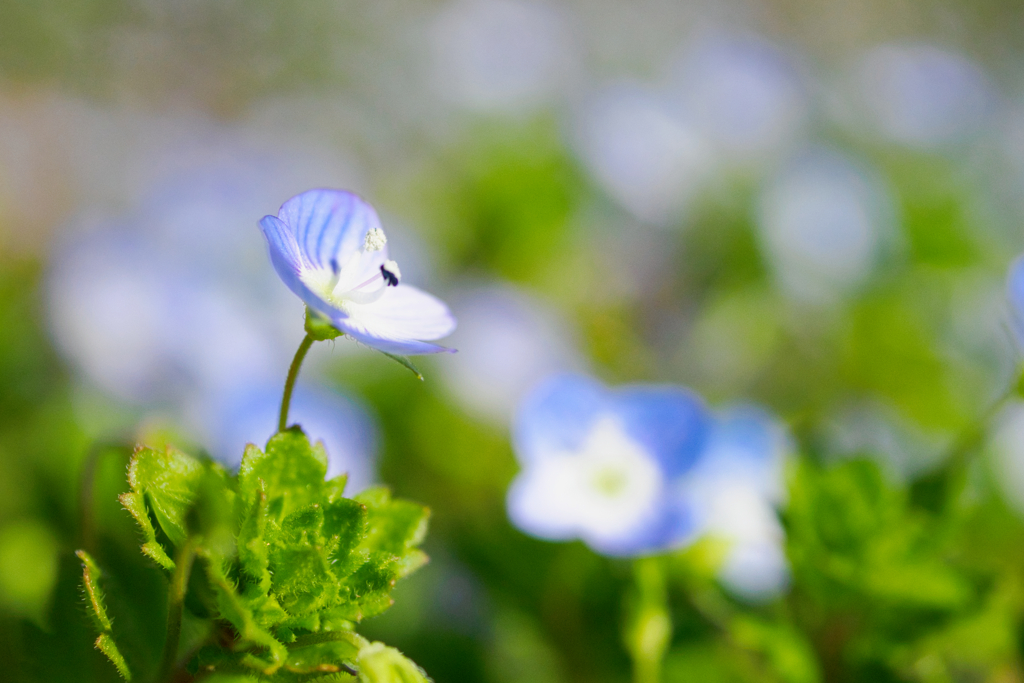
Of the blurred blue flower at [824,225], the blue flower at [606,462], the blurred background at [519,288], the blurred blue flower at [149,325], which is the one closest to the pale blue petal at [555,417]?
the blue flower at [606,462]

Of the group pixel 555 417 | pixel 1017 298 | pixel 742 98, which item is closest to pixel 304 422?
pixel 555 417

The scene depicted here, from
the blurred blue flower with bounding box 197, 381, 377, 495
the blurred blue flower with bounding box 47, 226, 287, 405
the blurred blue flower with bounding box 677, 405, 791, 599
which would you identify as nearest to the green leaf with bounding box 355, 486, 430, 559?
the blurred blue flower with bounding box 677, 405, 791, 599

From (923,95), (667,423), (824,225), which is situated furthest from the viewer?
(923,95)

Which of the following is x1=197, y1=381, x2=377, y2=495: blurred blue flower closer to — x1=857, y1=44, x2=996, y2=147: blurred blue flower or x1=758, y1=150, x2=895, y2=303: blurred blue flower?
x1=758, y1=150, x2=895, y2=303: blurred blue flower

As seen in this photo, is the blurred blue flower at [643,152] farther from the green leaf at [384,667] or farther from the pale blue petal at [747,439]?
the green leaf at [384,667]

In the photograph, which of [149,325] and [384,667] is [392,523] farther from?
[149,325]

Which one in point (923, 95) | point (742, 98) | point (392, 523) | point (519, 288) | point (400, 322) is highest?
point (923, 95)
